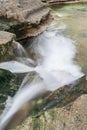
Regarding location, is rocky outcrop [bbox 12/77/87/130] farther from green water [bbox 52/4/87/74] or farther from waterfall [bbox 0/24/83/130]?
green water [bbox 52/4/87/74]

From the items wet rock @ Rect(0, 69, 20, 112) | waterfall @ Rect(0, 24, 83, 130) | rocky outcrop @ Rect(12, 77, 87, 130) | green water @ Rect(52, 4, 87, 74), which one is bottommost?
green water @ Rect(52, 4, 87, 74)

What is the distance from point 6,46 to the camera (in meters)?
5.72

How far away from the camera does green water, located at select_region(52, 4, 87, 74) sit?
7377mm

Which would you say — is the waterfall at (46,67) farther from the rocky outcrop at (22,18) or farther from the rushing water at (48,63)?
the rocky outcrop at (22,18)

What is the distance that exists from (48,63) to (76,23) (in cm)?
376

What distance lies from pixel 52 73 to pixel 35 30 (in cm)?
153

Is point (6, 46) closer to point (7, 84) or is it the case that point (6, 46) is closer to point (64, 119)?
point (7, 84)

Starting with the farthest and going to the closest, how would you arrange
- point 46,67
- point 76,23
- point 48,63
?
1. point 76,23
2. point 48,63
3. point 46,67

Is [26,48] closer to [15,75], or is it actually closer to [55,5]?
[15,75]

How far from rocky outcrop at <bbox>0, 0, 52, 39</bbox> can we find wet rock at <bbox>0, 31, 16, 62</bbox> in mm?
733

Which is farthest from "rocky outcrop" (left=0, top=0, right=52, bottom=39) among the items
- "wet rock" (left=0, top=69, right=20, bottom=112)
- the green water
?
"wet rock" (left=0, top=69, right=20, bottom=112)

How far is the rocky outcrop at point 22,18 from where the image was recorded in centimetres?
686

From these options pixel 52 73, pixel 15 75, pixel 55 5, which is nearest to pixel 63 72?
pixel 52 73

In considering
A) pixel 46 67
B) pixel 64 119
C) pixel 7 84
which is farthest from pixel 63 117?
pixel 46 67
